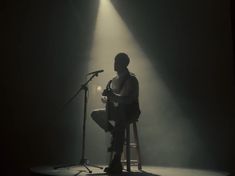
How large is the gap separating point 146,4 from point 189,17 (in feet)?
1.54

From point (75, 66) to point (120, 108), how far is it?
3.98 ft

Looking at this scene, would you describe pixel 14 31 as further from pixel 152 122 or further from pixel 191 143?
pixel 191 143

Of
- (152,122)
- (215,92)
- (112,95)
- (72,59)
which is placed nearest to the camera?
(112,95)

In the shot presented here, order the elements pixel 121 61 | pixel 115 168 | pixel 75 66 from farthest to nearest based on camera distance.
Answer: pixel 75 66 → pixel 121 61 → pixel 115 168

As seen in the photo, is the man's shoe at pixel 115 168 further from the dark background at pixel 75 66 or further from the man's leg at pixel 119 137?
the dark background at pixel 75 66

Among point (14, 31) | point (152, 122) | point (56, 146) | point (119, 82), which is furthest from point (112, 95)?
point (14, 31)

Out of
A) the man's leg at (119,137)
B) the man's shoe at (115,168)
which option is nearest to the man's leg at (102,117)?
the man's leg at (119,137)

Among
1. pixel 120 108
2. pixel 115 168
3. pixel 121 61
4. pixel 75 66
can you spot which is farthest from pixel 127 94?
pixel 75 66

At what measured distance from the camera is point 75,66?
12.5ft

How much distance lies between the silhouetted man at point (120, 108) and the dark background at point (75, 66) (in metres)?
0.83

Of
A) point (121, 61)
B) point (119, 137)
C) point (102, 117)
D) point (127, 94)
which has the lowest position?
point (119, 137)

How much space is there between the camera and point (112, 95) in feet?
8.81

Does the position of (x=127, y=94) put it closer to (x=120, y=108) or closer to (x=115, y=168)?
(x=120, y=108)

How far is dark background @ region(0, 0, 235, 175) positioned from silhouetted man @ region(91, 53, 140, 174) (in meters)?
0.83
